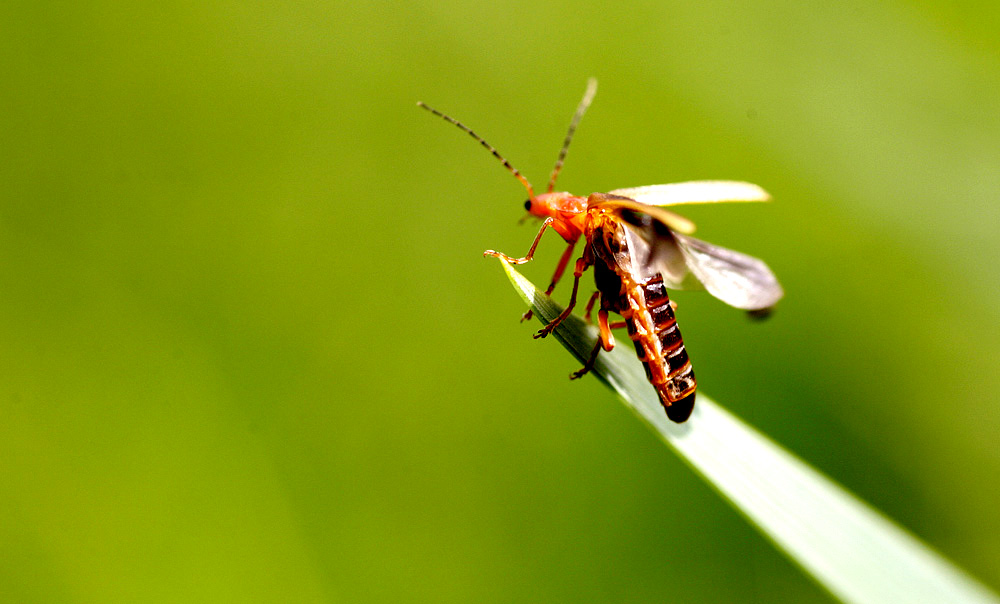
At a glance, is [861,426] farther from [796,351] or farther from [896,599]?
[896,599]

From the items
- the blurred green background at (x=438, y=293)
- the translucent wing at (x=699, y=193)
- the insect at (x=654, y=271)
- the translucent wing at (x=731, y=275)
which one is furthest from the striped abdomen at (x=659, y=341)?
the blurred green background at (x=438, y=293)

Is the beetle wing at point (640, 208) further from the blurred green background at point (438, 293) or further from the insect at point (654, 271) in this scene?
the blurred green background at point (438, 293)

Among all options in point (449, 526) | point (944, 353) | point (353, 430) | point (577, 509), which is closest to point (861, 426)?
point (944, 353)

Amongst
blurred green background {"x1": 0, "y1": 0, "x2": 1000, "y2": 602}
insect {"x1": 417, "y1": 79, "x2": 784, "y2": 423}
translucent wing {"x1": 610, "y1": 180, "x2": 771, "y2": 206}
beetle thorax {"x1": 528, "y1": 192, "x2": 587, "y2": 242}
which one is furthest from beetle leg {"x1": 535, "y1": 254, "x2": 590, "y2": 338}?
blurred green background {"x1": 0, "y1": 0, "x2": 1000, "y2": 602}

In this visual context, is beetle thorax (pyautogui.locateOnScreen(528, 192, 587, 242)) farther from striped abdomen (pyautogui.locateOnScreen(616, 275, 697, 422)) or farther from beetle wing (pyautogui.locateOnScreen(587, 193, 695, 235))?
striped abdomen (pyautogui.locateOnScreen(616, 275, 697, 422))

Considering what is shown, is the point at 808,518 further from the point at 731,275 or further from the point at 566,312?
the point at 731,275

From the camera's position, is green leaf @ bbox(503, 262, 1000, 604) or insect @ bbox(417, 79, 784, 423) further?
insect @ bbox(417, 79, 784, 423)
